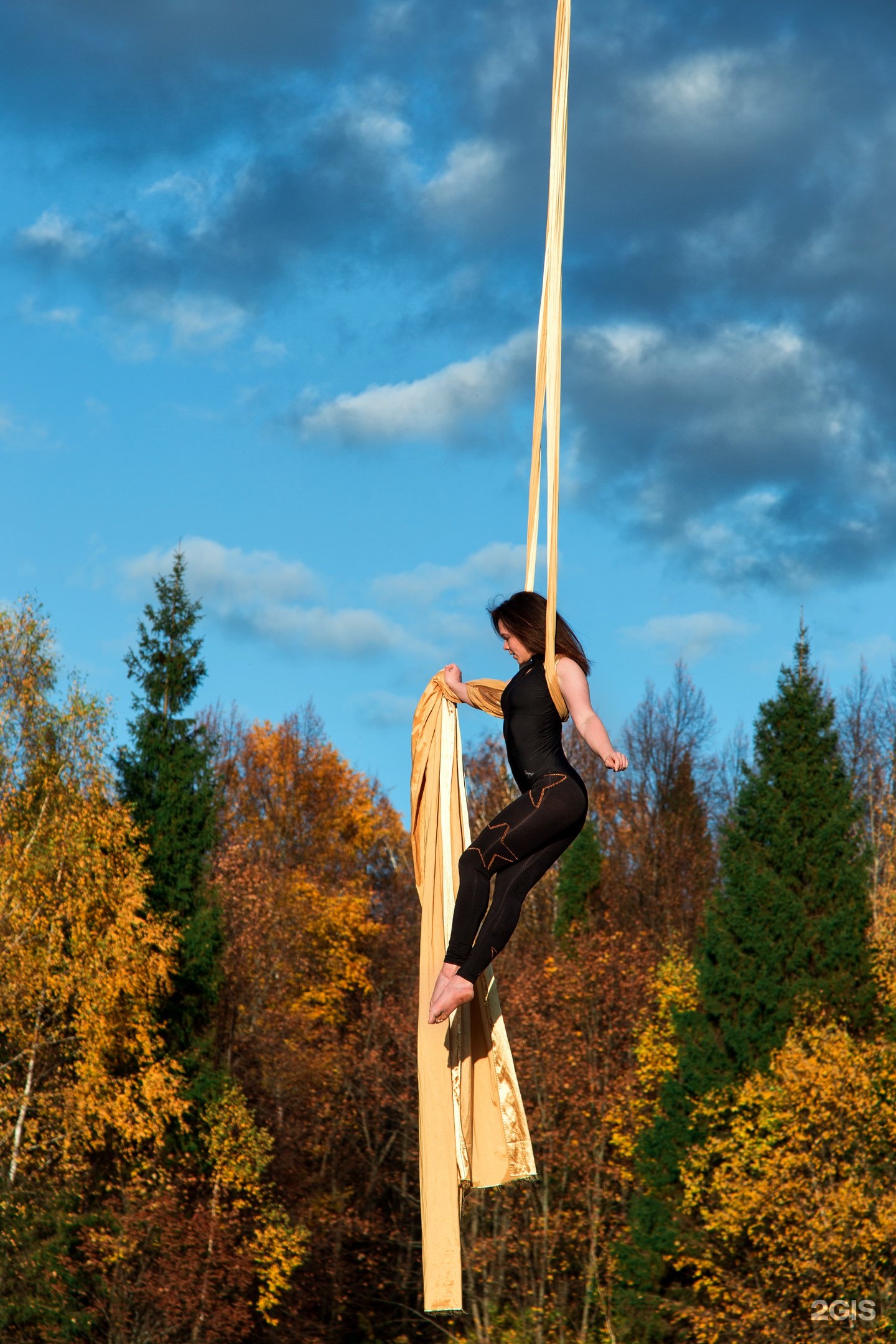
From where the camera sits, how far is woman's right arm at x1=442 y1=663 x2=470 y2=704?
521 centimetres

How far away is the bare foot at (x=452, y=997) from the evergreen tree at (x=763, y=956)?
17.8 metres

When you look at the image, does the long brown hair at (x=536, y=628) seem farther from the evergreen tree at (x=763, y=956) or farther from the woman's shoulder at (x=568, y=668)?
the evergreen tree at (x=763, y=956)

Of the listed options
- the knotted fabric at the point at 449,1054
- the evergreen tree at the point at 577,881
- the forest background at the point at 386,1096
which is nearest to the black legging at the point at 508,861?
the knotted fabric at the point at 449,1054

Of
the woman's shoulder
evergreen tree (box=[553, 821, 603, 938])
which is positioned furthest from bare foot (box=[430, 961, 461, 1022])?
evergreen tree (box=[553, 821, 603, 938])

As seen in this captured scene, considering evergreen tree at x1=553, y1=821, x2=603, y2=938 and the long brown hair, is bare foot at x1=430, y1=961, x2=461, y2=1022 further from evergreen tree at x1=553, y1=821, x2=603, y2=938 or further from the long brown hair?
evergreen tree at x1=553, y1=821, x2=603, y2=938

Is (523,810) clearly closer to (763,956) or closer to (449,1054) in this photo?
(449,1054)

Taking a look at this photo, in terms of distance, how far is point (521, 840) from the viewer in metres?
4.81

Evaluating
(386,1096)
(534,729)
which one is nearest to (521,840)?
(534,729)

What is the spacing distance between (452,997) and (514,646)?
3.70 ft

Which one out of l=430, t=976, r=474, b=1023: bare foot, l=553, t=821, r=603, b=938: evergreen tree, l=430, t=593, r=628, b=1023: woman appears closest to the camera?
l=430, t=976, r=474, b=1023: bare foot

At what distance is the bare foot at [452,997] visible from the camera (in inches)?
183

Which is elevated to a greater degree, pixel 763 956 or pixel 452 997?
pixel 763 956

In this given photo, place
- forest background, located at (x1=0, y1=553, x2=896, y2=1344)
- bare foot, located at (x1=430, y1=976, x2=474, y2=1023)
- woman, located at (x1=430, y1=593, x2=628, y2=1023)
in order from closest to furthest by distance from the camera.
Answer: bare foot, located at (x1=430, y1=976, x2=474, y2=1023), woman, located at (x1=430, y1=593, x2=628, y2=1023), forest background, located at (x1=0, y1=553, x2=896, y2=1344)

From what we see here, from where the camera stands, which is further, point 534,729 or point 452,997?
point 534,729
